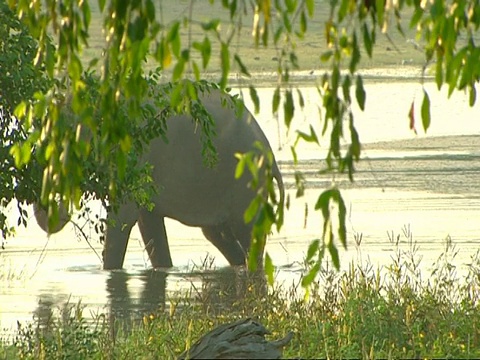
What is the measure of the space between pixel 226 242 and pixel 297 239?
80 centimetres

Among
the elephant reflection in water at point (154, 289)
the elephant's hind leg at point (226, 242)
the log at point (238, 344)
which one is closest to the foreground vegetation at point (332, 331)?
the log at point (238, 344)

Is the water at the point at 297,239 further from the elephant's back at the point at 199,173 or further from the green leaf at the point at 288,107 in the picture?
the green leaf at the point at 288,107

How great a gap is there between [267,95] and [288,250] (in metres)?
19.9

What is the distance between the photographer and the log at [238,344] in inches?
234

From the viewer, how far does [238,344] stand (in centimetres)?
604

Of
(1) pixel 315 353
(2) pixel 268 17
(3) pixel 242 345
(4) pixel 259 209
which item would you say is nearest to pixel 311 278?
(4) pixel 259 209

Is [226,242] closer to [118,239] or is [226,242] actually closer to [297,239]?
[297,239]

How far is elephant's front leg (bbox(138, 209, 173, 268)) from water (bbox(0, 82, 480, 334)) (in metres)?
0.15

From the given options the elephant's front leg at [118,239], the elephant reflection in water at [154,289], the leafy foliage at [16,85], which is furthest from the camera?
the elephant's front leg at [118,239]

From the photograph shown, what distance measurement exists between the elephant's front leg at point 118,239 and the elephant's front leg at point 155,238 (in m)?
0.24

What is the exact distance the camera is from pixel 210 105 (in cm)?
1733

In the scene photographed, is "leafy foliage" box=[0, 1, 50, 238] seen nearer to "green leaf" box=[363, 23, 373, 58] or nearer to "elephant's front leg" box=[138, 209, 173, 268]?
"green leaf" box=[363, 23, 373, 58]

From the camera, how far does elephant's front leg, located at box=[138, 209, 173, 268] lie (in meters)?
15.8

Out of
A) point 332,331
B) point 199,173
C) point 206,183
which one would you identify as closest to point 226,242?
point 206,183
